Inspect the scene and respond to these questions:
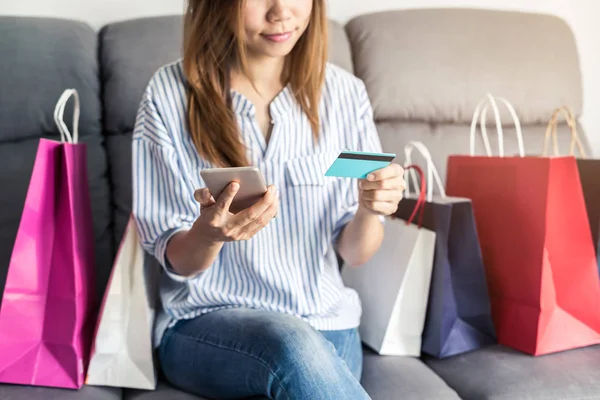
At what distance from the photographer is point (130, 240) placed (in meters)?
1.05

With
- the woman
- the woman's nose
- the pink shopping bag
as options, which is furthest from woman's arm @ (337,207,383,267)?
the pink shopping bag

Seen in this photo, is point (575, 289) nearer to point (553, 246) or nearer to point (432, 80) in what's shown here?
point (553, 246)

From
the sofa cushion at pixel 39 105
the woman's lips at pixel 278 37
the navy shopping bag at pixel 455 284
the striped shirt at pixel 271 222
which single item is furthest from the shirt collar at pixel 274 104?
the sofa cushion at pixel 39 105

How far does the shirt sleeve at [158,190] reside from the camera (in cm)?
101

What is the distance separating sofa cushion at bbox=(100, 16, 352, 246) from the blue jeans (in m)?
0.43

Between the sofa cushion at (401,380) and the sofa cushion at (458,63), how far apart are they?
602 mm

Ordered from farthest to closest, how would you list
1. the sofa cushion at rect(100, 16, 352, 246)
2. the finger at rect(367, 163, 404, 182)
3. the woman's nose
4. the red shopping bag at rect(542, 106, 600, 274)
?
the sofa cushion at rect(100, 16, 352, 246), the red shopping bag at rect(542, 106, 600, 274), the woman's nose, the finger at rect(367, 163, 404, 182)

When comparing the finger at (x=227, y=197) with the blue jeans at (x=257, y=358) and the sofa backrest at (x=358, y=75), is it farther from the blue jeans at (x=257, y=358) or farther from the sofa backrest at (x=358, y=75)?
the sofa backrest at (x=358, y=75)

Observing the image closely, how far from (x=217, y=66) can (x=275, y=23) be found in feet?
0.46

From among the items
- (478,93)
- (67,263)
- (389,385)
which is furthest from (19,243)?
(478,93)

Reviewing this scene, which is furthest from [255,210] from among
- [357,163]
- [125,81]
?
[125,81]

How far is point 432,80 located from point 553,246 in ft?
1.80

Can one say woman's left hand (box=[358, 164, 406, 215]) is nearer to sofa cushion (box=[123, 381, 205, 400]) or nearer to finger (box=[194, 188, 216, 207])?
finger (box=[194, 188, 216, 207])

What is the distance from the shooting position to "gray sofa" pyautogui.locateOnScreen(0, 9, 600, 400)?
3.38 feet
